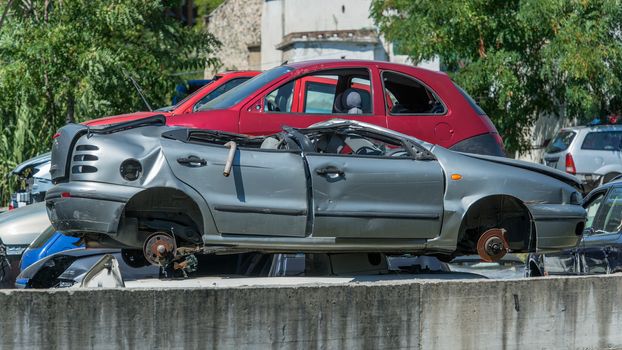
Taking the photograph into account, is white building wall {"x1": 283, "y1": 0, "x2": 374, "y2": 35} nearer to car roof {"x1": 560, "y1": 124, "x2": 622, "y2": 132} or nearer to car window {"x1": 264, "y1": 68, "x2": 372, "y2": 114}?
car roof {"x1": 560, "y1": 124, "x2": 622, "y2": 132}

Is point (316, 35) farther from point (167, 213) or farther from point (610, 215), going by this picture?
point (167, 213)

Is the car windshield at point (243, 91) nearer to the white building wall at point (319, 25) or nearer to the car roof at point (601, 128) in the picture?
the car roof at point (601, 128)

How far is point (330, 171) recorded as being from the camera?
28.3ft

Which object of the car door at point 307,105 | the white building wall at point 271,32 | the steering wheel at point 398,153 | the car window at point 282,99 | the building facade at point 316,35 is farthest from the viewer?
the white building wall at point 271,32

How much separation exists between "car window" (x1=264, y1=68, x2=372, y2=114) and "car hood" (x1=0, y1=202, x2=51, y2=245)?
4.46m

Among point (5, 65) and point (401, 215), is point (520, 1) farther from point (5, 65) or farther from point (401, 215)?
point (401, 215)

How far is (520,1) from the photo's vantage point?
72.3 feet

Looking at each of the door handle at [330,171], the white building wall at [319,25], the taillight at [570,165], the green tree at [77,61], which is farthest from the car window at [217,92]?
the white building wall at [319,25]

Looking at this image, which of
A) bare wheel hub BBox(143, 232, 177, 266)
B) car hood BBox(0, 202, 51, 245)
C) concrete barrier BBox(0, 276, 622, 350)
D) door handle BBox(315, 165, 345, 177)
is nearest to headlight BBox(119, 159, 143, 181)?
bare wheel hub BBox(143, 232, 177, 266)

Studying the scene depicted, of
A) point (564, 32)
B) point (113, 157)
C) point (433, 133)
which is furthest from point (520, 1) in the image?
point (113, 157)

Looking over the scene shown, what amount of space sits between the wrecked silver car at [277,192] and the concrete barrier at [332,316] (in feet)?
2.38

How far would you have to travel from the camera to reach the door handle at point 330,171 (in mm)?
8594

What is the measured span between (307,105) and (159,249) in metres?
2.96

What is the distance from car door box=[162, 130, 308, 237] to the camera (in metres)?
8.42
